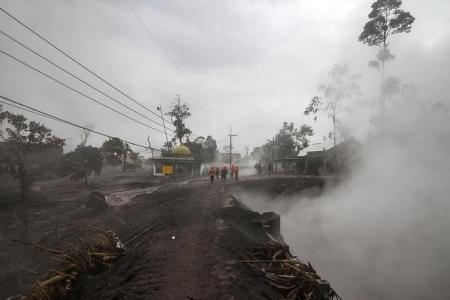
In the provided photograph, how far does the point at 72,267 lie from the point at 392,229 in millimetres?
17087

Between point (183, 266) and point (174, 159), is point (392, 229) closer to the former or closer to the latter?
point (183, 266)

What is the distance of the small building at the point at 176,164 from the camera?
129 feet

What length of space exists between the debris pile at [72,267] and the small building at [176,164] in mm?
29453

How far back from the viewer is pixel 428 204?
17016mm

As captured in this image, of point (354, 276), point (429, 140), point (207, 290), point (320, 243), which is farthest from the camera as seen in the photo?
point (320, 243)

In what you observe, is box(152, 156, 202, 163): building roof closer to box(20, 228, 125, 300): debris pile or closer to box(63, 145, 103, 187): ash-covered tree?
box(63, 145, 103, 187): ash-covered tree

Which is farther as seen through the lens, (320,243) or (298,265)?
(320,243)

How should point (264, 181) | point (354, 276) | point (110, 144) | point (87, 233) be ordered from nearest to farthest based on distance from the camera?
point (87, 233) < point (354, 276) < point (264, 181) < point (110, 144)

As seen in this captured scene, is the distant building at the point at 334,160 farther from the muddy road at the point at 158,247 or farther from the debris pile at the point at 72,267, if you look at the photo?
the debris pile at the point at 72,267

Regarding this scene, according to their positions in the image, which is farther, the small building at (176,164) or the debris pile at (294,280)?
the small building at (176,164)

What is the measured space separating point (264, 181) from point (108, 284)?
69.4 ft

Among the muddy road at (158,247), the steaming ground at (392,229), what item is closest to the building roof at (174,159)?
the muddy road at (158,247)

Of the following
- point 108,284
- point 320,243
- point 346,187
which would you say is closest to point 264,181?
point 346,187

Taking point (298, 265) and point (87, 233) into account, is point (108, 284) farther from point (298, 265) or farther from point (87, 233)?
point (87, 233)
